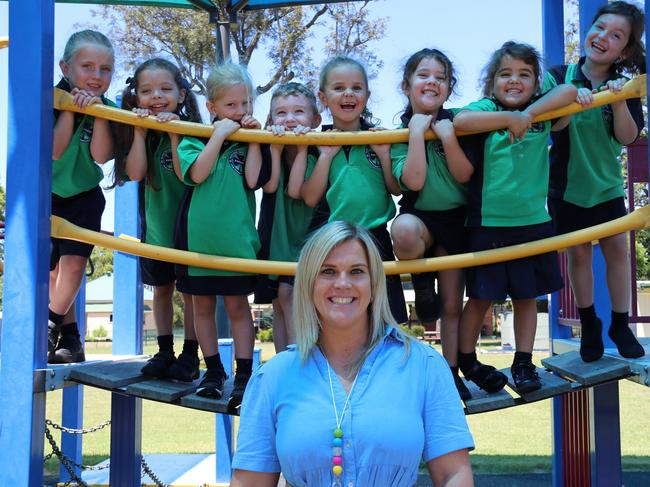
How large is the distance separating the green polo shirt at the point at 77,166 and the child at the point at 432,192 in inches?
50.8

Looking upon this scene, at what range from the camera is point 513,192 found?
9.83 feet

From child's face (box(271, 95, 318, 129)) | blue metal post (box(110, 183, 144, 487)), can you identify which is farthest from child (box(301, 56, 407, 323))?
blue metal post (box(110, 183, 144, 487))

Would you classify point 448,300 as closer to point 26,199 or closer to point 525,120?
point 525,120

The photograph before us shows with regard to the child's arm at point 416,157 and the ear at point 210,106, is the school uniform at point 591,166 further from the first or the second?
the ear at point 210,106

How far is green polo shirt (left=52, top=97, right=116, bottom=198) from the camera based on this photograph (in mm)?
3254

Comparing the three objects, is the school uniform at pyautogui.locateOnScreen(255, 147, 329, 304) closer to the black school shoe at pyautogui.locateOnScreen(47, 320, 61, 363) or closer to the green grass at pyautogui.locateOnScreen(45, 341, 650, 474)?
the black school shoe at pyautogui.locateOnScreen(47, 320, 61, 363)

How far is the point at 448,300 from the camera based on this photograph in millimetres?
3238

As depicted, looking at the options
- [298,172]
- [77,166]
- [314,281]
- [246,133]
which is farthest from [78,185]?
[314,281]

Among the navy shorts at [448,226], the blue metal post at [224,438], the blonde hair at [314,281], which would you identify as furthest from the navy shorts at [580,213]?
the blue metal post at [224,438]

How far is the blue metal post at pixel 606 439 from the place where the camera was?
3375 mm

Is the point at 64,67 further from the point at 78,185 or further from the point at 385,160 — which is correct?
the point at 385,160

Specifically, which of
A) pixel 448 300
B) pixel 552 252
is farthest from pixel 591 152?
pixel 448 300

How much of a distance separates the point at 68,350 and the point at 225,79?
148cm

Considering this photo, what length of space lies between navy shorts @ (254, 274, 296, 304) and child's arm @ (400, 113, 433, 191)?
691 millimetres
